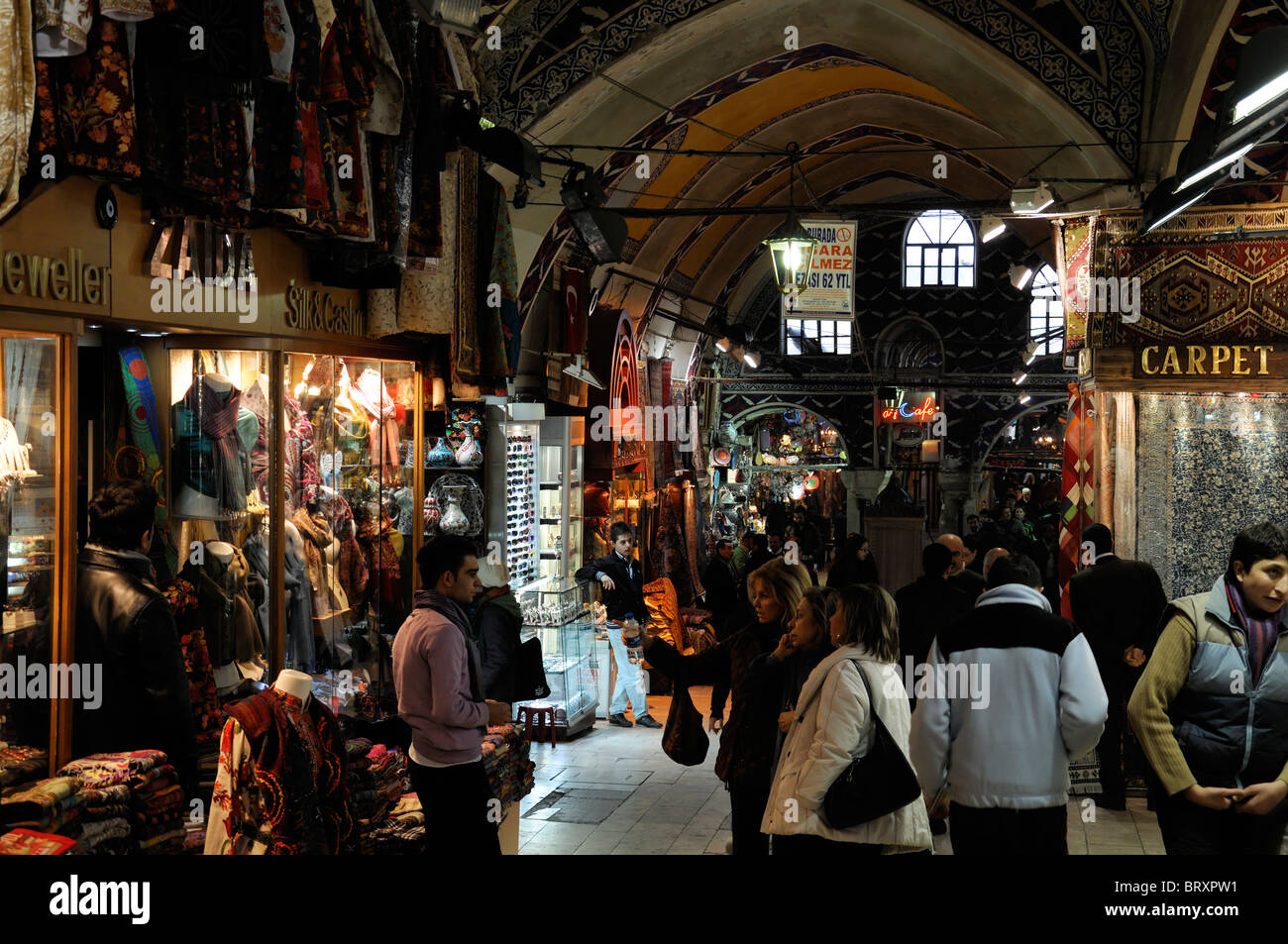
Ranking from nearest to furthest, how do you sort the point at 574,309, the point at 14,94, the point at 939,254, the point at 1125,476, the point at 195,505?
the point at 14,94
the point at 195,505
the point at 1125,476
the point at 574,309
the point at 939,254

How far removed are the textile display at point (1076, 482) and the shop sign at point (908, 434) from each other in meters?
16.5

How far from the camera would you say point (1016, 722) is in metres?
4.03

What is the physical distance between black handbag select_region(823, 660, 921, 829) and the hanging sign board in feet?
26.5

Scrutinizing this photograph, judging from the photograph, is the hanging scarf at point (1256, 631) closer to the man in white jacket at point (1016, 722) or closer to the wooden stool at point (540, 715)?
the man in white jacket at point (1016, 722)

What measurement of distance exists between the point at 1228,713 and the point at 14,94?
4.12m

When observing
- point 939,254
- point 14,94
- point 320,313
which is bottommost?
point 320,313

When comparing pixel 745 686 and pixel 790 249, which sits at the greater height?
pixel 790 249

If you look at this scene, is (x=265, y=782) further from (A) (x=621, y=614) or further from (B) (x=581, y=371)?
(B) (x=581, y=371)

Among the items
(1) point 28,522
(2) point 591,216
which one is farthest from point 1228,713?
(2) point 591,216

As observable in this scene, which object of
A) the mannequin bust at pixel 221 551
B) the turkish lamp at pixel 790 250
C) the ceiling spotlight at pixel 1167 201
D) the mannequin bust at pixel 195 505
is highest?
the turkish lamp at pixel 790 250

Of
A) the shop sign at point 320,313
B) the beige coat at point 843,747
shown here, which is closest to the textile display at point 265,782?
the beige coat at point 843,747

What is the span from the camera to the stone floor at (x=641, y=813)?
6305mm

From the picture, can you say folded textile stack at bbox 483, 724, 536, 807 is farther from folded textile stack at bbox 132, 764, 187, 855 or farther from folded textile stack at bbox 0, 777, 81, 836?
folded textile stack at bbox 0, 777, 81, 836

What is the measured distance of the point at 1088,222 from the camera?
9039mm
